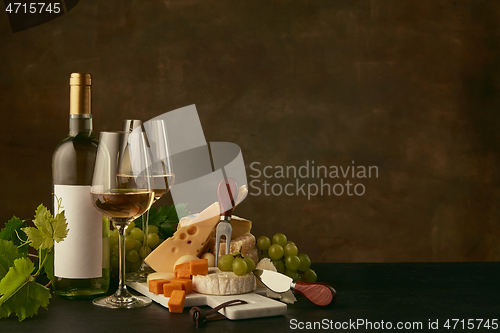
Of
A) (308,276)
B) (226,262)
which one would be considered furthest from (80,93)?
(308,276)

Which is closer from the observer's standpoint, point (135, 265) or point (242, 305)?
point (242, 305)

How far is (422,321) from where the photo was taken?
940 millimetres

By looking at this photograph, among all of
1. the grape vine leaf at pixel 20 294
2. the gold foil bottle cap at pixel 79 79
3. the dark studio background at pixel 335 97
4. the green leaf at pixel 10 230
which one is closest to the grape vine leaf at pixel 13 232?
the green leaf at pixel 10 230

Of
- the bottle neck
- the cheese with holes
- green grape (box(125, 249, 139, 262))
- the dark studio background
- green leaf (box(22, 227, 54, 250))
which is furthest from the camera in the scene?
the dark studio background

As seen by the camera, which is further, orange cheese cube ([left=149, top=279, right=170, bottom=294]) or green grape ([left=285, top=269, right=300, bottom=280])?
green grape ([left=285, top=269, right=300, bottom=280])

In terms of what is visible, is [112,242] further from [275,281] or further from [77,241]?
[275,281]

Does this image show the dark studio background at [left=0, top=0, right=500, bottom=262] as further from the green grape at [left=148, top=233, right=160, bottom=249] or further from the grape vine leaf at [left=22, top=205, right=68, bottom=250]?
the grape vine leaf at [left=22, top=205, right=68, bottom=250]

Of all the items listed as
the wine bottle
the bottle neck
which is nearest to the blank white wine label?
the wine bottle

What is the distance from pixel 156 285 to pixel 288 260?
0.34 m

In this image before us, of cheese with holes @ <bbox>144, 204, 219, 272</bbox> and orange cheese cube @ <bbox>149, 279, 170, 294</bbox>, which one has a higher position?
cheese with holes @ <bbox>144, 204, 219, 272</bbox>

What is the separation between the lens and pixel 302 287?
40.9 inches

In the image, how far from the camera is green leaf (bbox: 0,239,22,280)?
3.42ft

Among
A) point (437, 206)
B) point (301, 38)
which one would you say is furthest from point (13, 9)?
point (437, 206)

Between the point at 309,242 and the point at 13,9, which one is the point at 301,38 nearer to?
the point at 309,242
